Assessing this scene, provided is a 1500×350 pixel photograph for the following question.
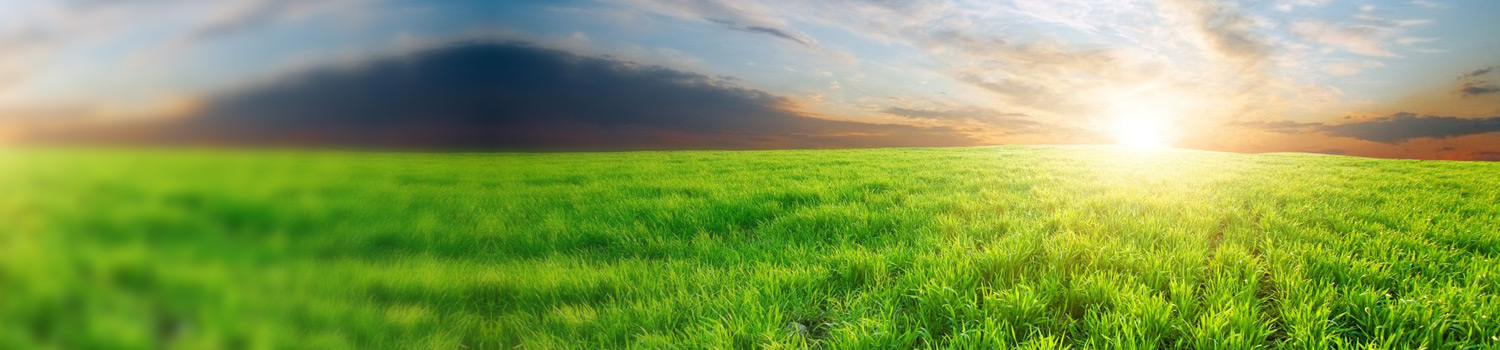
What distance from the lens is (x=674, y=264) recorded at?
3.48m

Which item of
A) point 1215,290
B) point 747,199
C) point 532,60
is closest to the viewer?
point 1215,290

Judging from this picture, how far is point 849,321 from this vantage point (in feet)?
8.52

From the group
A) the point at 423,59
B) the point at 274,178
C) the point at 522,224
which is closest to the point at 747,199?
the point at 522,224

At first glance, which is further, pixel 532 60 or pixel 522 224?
pixel 522 224

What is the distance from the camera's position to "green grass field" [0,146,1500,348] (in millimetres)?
828

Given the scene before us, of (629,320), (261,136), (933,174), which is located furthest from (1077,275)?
(933,174)

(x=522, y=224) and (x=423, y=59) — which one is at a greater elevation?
(x=423, y=59)

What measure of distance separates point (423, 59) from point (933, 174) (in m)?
7.71

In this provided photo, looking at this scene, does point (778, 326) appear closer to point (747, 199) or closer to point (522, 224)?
point (522, 224)

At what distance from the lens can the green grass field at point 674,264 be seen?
83cm

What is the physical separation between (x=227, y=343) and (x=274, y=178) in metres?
0.44

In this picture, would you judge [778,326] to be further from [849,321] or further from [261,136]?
[261,136]

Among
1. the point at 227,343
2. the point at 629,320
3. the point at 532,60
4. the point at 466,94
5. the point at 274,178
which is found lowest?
the point at 629,320

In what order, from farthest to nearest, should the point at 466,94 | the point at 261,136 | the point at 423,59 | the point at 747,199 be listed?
the point at 747,199
the point at 466,94
the point at 423,59
the point at 261,136
